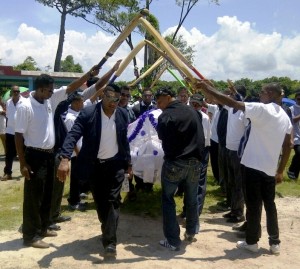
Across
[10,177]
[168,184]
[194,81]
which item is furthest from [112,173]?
[10,177]

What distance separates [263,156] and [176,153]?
1.04 meters

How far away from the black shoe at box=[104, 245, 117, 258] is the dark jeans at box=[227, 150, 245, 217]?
2.39 m

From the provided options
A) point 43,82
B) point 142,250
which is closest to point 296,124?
point 142,250

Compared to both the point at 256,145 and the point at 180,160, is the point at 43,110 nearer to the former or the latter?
the point at 180,160

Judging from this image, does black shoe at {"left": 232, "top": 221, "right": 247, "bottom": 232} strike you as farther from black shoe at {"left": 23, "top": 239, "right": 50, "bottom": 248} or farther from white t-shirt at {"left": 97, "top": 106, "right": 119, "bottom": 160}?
black shoe at {"left": 23, "top": 239, "right": 50, "bottom": 248}

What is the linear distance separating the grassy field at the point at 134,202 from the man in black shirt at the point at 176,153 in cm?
144

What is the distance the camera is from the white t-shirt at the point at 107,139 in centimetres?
497

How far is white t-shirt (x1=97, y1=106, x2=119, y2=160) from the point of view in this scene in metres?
4.97

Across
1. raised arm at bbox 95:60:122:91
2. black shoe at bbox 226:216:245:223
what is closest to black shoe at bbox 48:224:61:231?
raised arm at bbox 95:60:122:91

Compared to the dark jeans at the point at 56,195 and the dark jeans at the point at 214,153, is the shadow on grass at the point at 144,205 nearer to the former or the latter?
the dark jeans at the point at 56,195

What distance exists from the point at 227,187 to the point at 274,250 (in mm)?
1927

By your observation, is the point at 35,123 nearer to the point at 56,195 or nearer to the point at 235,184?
the point at 56,195

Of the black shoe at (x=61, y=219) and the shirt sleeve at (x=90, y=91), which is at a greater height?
the shirt sleeve at (x=90, y=91)

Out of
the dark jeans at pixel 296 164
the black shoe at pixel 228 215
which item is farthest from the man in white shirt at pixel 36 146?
the dark jeans at pixel 296 164
